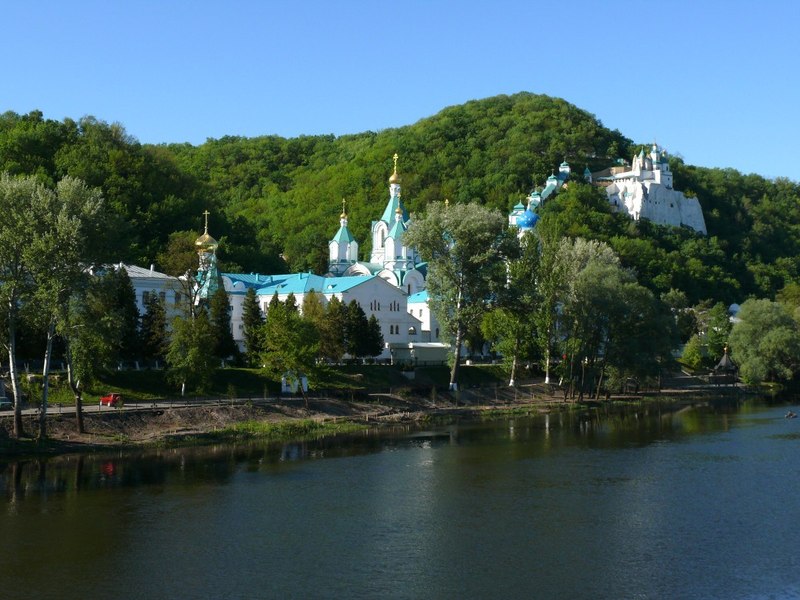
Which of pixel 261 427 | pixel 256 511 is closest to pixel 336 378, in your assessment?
pixel 261 427

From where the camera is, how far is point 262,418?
40188 mm

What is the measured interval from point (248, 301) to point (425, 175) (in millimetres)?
75624

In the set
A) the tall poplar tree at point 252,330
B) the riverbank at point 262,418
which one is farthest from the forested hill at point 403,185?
the riverbank at point 262,418

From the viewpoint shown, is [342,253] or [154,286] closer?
[154,286]

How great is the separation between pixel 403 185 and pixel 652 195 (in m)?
27.9

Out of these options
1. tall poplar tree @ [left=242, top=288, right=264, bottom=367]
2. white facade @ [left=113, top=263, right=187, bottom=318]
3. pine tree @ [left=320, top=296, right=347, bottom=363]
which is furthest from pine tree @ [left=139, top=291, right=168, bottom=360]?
pine tree @ [left=320, top=296, right=347, bottom=363]

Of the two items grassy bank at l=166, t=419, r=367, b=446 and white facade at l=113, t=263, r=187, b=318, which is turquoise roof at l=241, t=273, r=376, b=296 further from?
grassy bank at l=166, t=419, r=367, b=446

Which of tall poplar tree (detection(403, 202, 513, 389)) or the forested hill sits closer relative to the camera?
tall poplar tree (detection(403, 202, 513, 389))

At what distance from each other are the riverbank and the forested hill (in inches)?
919

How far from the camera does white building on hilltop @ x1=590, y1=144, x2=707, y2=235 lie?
113m

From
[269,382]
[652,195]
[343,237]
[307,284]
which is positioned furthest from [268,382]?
[652,195]

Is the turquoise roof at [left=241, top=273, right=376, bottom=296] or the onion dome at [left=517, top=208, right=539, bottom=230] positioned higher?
the onion dome at [left=517, top=208, right=539, bottom=230]

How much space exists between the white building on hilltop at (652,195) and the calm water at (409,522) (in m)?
79.4

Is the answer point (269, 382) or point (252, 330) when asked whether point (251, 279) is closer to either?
point (252, 330)
